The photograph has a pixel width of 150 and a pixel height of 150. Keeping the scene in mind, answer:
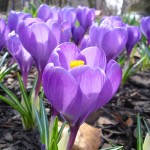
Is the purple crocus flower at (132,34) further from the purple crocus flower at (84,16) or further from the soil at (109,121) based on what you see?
the purple crocus flower at (84,16)

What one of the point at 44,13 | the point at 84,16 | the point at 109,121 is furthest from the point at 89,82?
the point at 84,16

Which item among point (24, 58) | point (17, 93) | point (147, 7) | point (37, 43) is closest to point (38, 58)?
point (37, 43)

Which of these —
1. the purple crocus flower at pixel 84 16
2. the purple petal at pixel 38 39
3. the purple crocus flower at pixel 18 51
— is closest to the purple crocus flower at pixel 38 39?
the purple petal at pixel 38 39

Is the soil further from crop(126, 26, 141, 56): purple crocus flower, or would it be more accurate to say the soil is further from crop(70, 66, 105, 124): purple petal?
crop(70, 66, 105, 124): purple petal

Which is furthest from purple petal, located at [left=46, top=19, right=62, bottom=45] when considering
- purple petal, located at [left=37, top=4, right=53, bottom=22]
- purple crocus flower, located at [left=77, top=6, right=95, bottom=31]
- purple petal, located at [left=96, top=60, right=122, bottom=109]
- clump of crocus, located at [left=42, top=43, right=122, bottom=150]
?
purple crocus flower, located at [left=77, top=6, right=95, bottom=31]

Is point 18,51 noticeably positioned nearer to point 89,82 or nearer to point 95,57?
point 95,57
